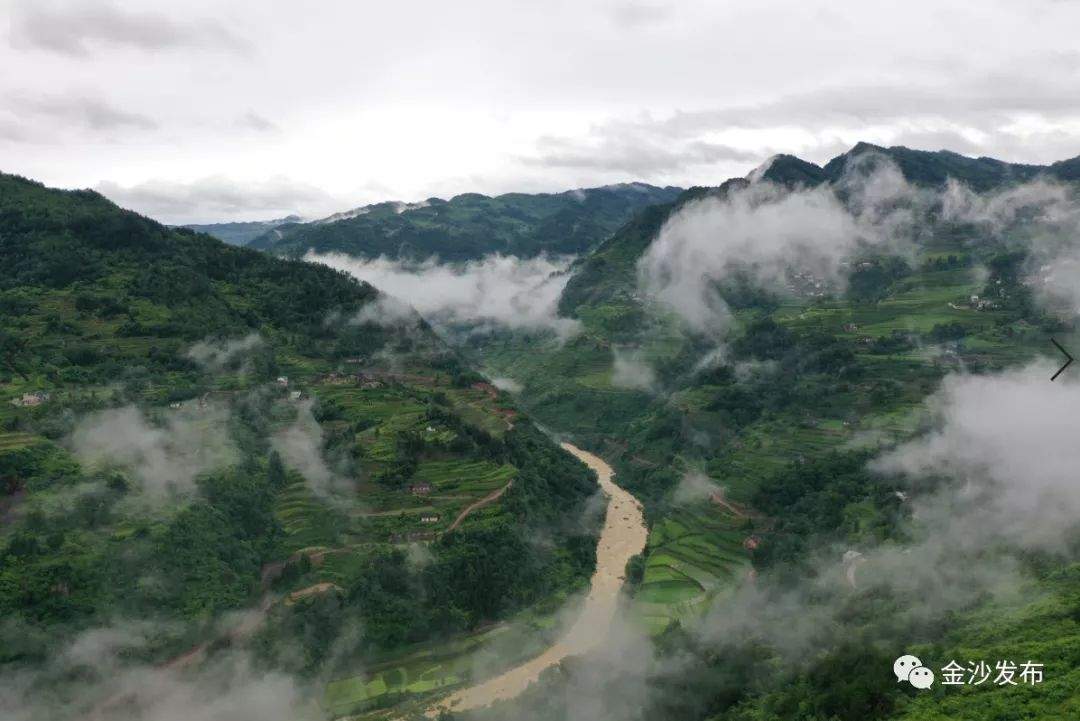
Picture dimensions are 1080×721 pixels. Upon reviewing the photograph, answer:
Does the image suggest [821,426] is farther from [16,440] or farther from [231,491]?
[16,440]

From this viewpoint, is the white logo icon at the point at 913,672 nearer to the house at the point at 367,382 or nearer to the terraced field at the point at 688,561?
the terraced field at the point at 688,561

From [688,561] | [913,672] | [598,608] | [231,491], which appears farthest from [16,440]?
[913,672]

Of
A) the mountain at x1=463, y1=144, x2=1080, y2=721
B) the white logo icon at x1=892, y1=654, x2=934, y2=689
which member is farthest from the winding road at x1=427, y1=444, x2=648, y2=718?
the white logo icon at x1=892, y1=654, x2=934, y2=689

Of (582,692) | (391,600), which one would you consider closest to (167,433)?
(391,600)

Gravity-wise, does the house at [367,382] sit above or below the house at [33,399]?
below

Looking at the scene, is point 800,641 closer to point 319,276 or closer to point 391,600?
point 391,600

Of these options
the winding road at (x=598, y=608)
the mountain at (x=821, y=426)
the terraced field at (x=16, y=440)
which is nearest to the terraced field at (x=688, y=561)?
the mountain at (x=821, y=426)

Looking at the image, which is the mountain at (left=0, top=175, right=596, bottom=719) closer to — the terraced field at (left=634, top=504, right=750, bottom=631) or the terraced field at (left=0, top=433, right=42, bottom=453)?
the terraced field at (left=0, top=433, right=42, bottom=453)
